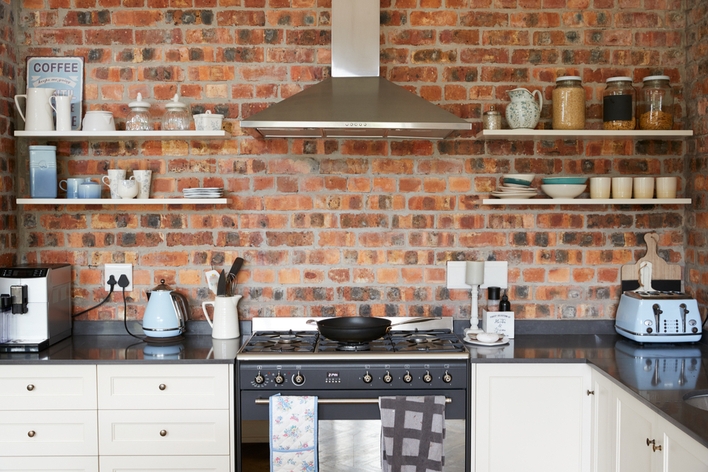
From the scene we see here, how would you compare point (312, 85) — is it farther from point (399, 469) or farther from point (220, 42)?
point (399, 469)

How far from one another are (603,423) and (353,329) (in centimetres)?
108

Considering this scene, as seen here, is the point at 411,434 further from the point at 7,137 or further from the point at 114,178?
the point at 7,137

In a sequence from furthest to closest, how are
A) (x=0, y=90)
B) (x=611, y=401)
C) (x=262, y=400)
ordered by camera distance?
(x=0, y=90) → (x=262, y=400) → (x=611, y=401)

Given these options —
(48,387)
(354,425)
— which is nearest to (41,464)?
(48,387)

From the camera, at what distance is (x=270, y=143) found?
3.29 m

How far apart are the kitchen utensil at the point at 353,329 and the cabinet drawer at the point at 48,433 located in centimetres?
104

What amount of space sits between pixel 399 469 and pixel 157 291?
1.39 m

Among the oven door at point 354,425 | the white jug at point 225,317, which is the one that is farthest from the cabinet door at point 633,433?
the white jug at point 225,317

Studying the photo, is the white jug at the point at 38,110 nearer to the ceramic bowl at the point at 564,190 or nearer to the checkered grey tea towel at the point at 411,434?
the checkered grey tea towel at the point at 411,434

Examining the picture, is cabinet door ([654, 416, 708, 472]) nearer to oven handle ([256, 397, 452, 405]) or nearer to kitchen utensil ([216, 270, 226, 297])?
oven handle ([256, 397, 452, 405])

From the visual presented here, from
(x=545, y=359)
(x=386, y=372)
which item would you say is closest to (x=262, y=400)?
(x=386, y=372)

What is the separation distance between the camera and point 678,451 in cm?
192

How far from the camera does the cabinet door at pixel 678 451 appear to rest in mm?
1801

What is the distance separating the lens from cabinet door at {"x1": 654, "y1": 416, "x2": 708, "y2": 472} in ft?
5.91
